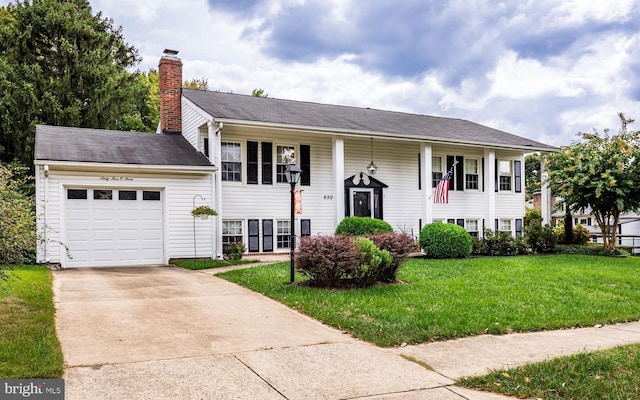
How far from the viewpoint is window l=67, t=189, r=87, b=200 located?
13.6 metres

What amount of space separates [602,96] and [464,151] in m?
5.78

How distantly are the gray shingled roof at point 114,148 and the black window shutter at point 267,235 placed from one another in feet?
9.98

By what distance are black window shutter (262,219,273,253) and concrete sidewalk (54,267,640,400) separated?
833 centimetres

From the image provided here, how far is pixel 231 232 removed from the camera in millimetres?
16578

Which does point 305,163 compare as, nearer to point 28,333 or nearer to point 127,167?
point 127,167

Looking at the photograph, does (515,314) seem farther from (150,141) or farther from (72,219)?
(150,141)

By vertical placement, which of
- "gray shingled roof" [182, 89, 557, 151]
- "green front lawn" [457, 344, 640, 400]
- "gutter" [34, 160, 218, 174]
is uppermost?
"gray shingled roof" [182, 89, 557, 151]

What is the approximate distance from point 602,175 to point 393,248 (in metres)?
10.5

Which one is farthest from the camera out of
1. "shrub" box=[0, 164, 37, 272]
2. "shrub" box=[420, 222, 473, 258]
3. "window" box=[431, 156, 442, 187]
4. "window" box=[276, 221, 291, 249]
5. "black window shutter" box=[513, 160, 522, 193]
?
"black window shutter" box=[513, 160, 522, 193]

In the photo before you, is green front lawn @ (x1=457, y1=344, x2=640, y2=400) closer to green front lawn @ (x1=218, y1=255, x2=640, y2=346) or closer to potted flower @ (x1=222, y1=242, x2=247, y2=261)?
green front lawn @ (x1=218, y1=255, x2=640, y2=346)

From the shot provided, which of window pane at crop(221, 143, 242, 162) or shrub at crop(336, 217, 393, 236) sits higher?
window pane at crop(221, 143, 242, 162)

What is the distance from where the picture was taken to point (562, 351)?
605 centimetres

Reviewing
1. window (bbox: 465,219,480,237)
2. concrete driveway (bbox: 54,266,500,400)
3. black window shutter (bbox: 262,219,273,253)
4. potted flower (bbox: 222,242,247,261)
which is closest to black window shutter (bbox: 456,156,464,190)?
window (bbox: 465,219,480,237)

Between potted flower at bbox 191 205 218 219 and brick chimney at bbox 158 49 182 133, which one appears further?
brick chimney at bbox 158 49 182 133
